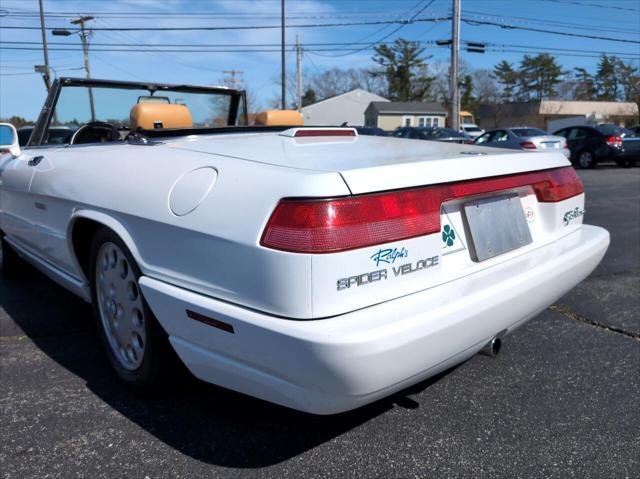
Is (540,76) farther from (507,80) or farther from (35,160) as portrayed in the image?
(35,160)

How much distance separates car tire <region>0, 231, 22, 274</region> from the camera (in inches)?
183

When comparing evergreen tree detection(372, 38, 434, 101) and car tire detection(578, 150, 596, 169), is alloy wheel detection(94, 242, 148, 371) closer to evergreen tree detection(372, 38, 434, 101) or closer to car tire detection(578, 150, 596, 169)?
car tire detection(578, 150, 596, 169)

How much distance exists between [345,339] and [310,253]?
0.28m

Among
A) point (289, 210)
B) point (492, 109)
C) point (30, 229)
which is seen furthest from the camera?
point (492, 109)

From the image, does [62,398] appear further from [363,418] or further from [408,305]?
[408,305]

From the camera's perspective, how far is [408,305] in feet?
5.94

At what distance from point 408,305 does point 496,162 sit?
0.88 m

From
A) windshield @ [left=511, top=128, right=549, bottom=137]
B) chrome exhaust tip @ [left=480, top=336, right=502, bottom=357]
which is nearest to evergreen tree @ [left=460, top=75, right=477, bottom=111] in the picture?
windshield @ [left=511, top=128, right=549, bottom=137]

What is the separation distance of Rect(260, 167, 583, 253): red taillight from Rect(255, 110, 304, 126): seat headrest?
2.35 meters

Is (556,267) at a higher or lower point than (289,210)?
lower

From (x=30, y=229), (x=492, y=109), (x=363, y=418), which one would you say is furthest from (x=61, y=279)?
(x=492, y=109)

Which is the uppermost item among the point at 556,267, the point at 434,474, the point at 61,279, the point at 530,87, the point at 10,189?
the point at 530,87

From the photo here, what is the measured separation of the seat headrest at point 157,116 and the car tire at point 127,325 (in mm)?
1262

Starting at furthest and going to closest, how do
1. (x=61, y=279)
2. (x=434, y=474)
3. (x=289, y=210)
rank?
(x=61, y=279) → (x=434, y=474) → (x=289, y=210)
